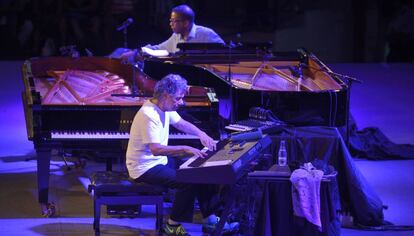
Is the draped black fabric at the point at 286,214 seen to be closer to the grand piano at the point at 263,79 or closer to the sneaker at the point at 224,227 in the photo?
the sneaker at the point at 224,227

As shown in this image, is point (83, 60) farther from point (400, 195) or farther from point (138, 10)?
point (138, 10)

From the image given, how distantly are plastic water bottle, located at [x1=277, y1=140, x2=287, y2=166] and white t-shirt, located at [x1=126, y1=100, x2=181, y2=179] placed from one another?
2.63 ft

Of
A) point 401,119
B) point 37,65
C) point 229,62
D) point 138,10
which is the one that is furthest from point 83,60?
point 138,10

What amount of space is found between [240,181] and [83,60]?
9.35 ft

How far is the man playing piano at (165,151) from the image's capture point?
19.9 ft

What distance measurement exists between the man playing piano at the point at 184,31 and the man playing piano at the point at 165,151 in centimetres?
237

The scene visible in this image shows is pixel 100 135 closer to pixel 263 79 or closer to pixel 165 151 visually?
pixel 165 151

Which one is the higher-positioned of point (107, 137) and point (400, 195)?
point (107, 137)

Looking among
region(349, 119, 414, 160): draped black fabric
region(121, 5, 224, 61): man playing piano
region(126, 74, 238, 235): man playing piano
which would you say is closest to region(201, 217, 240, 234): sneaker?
region(126, 74, 238, 235): man playing piano

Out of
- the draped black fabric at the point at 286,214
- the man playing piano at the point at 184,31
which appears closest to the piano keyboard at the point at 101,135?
the draped black fabric at the point at 286,214

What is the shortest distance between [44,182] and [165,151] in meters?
1.29

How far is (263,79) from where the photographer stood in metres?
7.62

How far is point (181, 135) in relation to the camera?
272 inches

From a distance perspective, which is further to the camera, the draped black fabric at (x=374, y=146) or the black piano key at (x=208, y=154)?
the draped black fabric at (x=374, y=146)
